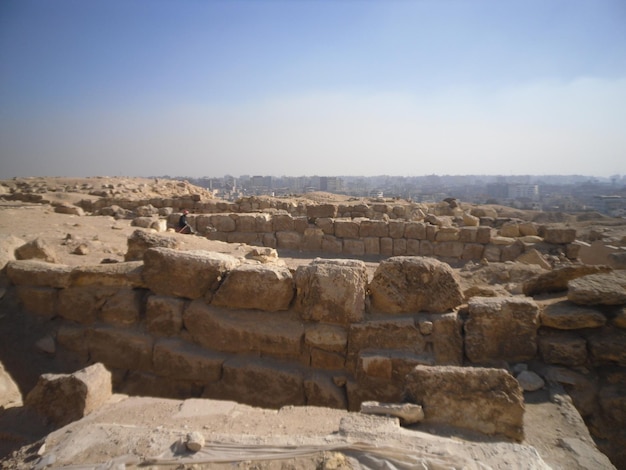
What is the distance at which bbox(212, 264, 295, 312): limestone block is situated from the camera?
3.67 metres

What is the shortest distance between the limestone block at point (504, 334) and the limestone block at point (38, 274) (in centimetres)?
436

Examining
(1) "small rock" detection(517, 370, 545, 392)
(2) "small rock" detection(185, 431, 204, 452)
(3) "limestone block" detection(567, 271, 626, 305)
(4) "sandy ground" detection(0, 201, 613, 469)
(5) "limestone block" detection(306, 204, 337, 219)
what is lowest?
(1) "small rock" detection(517, 370, 545, 392)

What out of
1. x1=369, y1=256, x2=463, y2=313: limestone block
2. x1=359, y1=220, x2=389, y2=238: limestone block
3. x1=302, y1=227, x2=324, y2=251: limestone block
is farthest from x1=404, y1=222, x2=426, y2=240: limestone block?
x1=369, y1=256, x2=463, y2=313: limestone block

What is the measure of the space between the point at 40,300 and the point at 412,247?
9019mm

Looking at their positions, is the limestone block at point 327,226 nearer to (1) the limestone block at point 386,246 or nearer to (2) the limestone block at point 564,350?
(1) the limestone block at point 386,246

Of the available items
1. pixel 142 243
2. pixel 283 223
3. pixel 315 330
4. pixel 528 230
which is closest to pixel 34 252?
pixel 142 243

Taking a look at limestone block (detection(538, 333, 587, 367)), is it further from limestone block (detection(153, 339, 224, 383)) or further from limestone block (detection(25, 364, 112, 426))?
limestone block (detection(25, 364, 112, 426))

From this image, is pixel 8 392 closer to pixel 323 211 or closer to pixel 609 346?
pixel 609 346

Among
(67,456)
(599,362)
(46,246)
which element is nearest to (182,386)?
(67,456)

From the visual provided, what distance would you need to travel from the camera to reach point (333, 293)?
3.50 metres

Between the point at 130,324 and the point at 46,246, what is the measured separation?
7.68 feet

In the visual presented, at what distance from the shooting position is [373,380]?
3.21 metres

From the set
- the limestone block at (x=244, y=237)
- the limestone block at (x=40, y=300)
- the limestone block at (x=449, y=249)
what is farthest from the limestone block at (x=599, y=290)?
the limestone block at (x=244, y=237)

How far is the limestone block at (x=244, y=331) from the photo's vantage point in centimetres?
352
